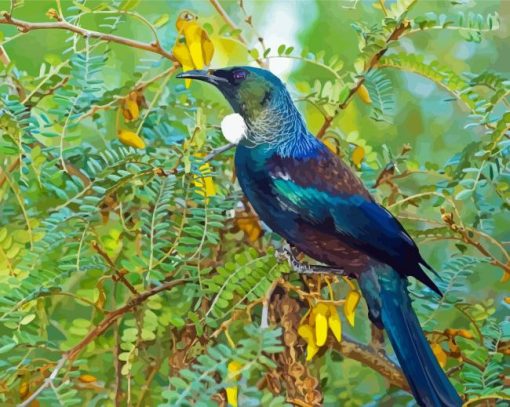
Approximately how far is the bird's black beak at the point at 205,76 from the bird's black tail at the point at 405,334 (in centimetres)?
27

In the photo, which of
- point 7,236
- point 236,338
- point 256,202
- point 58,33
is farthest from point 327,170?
point 58,33

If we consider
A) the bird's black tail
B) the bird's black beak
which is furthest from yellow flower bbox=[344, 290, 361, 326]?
the bird's black beak

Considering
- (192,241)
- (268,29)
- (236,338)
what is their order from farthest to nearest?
(268,29) → (236,338) → (192,241)

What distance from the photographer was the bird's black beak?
0.83 meters

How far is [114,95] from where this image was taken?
35.0 inches

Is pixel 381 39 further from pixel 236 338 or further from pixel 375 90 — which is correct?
pixel 236 338

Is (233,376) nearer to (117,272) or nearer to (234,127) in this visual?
(117,272)

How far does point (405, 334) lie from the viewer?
0.78 meters

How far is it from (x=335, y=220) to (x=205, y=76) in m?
0.22

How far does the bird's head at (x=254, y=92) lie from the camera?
33.4 inches

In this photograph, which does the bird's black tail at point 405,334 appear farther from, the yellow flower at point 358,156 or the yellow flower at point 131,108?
the yellow flower at point 131,108

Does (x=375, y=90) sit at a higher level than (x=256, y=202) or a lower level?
higher

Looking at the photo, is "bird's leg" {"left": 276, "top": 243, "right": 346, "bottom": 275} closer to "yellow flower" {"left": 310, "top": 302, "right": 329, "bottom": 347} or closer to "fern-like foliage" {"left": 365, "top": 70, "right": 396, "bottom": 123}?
"yellow flower" {"left": 310, "top": 302, "right": 329, "bottom": 347}

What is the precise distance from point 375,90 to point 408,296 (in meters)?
0.24
